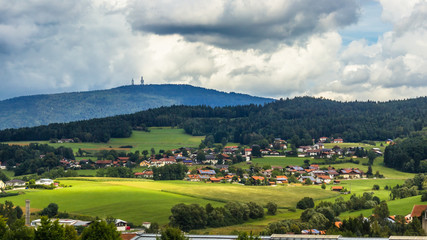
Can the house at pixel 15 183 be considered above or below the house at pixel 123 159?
below

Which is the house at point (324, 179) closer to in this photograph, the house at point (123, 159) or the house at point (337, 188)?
the house at point (337, 188)

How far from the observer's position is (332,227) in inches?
2805

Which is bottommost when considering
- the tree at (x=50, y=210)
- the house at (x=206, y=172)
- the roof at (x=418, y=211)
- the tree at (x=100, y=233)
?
the tree at (x=50, y=210)

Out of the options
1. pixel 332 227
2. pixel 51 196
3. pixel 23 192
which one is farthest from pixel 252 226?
pixel 23 192

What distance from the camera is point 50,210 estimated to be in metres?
90.6

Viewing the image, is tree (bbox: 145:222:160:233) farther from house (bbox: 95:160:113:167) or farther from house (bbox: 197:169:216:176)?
house (bbox: 95:160:113:167)

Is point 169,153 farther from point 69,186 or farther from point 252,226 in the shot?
point 252,226

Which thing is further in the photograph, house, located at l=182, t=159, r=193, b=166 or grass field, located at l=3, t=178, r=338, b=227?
house, located at l=182, t=159, r=193, b=166

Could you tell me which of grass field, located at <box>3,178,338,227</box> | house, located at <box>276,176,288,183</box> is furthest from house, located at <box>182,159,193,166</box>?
grass field, located at <box>3,178,338,227</box>

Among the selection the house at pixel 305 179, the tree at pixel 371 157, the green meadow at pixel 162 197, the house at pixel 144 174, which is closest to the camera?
the green meadow at pixel 162 197

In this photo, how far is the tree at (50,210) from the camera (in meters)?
90.1

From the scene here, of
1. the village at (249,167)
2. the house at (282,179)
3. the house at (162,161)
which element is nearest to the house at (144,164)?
the village at (249,167)

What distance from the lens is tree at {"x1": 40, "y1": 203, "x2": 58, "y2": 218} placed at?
90.1 m

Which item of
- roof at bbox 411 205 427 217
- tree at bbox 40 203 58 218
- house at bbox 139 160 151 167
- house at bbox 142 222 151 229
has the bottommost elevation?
house at bbox 142 222 151 229
